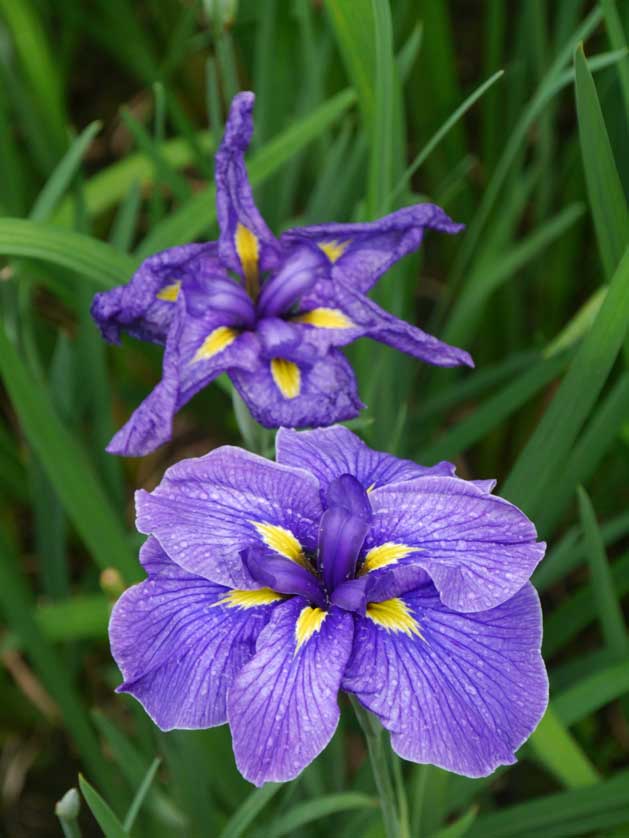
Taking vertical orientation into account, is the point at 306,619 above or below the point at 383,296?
below

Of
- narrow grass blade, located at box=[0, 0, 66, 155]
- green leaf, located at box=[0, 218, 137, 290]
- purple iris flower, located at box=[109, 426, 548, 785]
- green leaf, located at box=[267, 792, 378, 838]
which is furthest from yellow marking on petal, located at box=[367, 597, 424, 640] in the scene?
narrow grass blade, located at box=[0, 0, 66, 155]

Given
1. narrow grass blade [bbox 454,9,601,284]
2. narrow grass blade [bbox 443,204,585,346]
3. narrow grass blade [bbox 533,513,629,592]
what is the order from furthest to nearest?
narrow grass blade [bbox 443,204,585,346], narrow grass blade [bbox 533,513,629,592], narrow grass blade [bbox 454,9,601,284]

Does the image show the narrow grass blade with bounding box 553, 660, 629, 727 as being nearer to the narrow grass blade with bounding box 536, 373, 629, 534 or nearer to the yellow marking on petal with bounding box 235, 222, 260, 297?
the narrow grass blade with bounding box 536, 373, 629, 534

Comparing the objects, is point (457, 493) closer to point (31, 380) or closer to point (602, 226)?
point (602, 226)

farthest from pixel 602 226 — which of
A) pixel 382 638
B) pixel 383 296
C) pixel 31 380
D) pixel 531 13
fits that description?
pixel 531 13

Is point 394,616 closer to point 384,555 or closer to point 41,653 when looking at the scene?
point 384,555

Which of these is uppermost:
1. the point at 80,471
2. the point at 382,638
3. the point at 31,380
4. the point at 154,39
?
the point at 154,39
